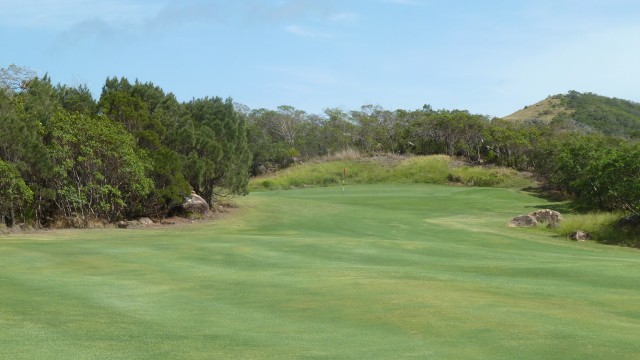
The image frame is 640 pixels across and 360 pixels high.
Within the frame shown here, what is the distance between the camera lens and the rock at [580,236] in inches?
1453

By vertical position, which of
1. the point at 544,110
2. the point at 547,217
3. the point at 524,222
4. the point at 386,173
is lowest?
the point at 524,222

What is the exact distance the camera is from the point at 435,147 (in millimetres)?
94562

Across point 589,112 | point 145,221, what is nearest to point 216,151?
point 145,221

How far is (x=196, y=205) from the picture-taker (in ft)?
148

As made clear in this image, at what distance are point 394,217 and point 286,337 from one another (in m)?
38.2

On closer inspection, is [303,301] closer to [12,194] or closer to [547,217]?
[12,194]

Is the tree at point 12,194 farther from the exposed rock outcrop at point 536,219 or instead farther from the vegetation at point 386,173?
the vegetation at point 386,173

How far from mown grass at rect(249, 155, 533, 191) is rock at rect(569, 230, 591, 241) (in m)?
36.4

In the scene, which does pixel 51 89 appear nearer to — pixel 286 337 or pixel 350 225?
pixel 350 225

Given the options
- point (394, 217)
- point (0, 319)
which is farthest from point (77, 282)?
point (394, 217)

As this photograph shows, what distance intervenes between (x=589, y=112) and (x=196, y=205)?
410 feet

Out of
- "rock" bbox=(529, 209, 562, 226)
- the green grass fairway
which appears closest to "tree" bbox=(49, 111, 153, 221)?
the green grass fairway

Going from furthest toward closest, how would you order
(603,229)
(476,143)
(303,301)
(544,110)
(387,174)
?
(544,110)
(476,143)
(387,174)
(603,229)
(303,301)

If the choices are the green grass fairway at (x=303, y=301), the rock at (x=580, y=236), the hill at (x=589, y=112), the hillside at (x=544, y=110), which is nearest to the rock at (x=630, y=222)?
the rock at (x=580, y=236)
